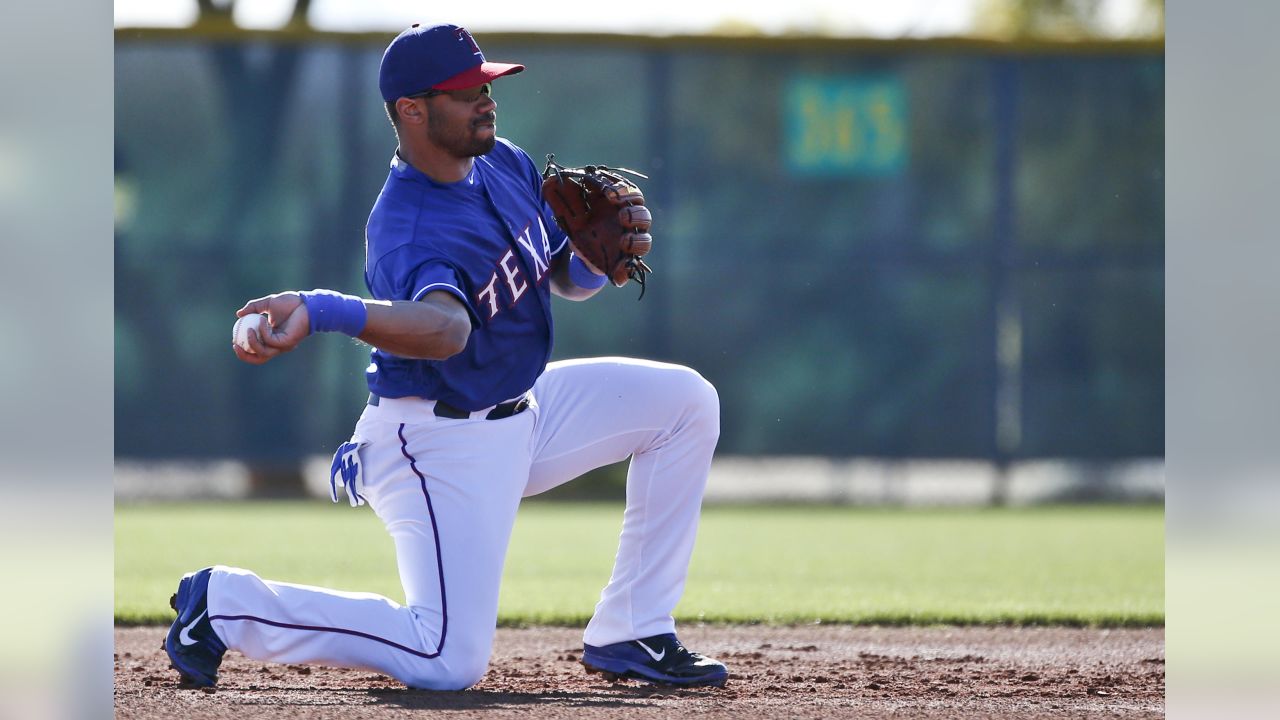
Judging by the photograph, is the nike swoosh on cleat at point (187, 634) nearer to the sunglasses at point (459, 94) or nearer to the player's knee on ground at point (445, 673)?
Result: the player's knee on ground at point (445, 673)

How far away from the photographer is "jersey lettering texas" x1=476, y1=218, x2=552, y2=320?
12.2ft

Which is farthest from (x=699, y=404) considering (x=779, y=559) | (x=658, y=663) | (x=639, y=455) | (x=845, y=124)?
(x=845, y=124)

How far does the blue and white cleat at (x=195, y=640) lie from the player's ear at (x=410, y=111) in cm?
124

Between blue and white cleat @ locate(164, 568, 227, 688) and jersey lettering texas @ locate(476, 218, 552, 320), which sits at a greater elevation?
jersey lettering texas @ locate(476, 218, 552, 320)

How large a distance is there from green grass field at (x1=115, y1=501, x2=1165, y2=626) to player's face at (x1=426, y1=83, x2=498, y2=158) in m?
2.05

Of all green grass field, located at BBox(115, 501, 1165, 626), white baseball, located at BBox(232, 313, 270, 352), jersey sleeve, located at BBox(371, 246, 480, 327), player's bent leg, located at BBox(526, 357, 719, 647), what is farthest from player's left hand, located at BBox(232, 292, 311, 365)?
green grass field, located at BBox(115, 501, 1165, 626)

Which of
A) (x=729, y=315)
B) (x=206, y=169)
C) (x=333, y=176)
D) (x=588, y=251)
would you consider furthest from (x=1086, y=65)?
(x=588, y=251)

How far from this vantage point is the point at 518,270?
3830mm

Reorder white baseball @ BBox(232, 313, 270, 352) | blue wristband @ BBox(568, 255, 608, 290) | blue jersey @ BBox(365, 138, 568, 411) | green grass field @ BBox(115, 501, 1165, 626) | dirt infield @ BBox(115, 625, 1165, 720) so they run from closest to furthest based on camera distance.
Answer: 1. white baseball @ BBox(232, 313, 270, 352)
2. dirt infield @ BBox(115, 625, 1165, 720)
3. blue jersey @ BBox(365, 138, 568, 411)
4. blue wristband @ BBox(568, 255, 608, 290)
5. green grass field @ BBox(115, 501, 1165, 626)

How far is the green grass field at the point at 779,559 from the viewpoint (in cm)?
556

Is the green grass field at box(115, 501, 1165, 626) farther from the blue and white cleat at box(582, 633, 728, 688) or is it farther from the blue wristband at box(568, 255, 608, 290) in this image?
the blue wristband at box(568, 255, 608, 290)

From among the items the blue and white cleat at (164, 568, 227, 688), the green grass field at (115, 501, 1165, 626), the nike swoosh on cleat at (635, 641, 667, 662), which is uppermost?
the blue and white cleat at (164, 568, 227, 688)

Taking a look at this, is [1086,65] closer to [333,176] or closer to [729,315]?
[729,315]

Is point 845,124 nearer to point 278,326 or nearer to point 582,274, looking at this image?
point 582,274
